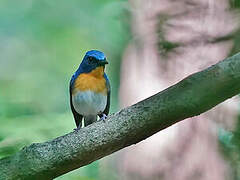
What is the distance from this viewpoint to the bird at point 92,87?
5.00 meters

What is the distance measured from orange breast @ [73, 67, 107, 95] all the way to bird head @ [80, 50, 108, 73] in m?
0.05

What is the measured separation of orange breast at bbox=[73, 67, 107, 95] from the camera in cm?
500

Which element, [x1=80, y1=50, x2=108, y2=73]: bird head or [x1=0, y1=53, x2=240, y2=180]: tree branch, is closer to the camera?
[x1=0, y1=53, x2=240, y2=180]: tree branch

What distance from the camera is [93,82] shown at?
502cm

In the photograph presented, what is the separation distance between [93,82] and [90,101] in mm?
185

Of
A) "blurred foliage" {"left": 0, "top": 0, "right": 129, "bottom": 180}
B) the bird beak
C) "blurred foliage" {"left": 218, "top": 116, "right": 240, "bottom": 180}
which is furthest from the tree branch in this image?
"blurred foliage" {"left": 0, "top": 0, "right": 129, "bottom": 180}

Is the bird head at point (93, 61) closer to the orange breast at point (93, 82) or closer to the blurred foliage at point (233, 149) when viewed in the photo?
the orange breast at point (93, 82)

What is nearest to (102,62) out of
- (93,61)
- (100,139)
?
(93,61)

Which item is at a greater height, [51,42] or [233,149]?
[51,42]

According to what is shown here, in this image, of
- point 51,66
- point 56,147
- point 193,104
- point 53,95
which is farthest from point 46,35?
point 193,104

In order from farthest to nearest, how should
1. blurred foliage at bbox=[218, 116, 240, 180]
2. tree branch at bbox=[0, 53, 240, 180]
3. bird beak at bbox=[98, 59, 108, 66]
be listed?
bird beak at bbox=[98, 59, 108, 66] → tree branch at bbox=[0, 53, 240, 180] → blurred foliage at bbox=[218, 116, 240, 180]

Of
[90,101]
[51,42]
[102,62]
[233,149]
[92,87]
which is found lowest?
[233,149]

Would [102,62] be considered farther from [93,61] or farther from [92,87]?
[92,87]

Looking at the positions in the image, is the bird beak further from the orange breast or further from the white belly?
the white belly
